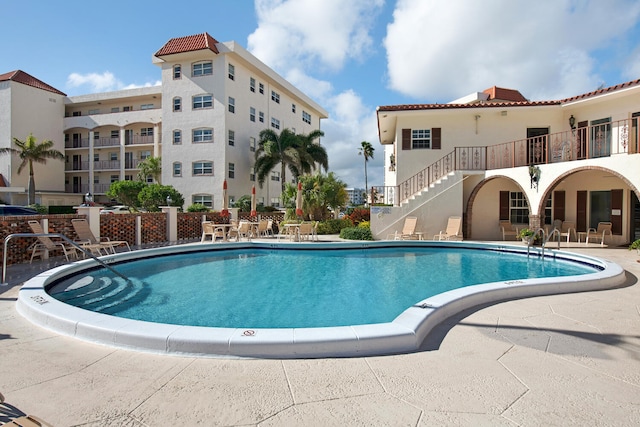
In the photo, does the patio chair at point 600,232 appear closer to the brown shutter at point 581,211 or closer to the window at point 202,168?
the brown shutter at point 581,211

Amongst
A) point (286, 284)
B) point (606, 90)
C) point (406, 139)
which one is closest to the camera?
point (286, 284)

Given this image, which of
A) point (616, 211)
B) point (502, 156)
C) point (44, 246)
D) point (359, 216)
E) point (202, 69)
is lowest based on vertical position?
point (44, 246)

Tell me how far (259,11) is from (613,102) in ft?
47.1

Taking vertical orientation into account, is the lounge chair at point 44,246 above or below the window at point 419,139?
below

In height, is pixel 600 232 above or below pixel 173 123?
below

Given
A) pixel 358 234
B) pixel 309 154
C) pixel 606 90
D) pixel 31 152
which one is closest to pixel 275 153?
pixel 309 154

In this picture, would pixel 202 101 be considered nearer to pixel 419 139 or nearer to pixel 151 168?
pixel 151 168

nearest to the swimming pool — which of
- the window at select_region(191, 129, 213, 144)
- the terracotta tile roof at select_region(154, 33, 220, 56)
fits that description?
the window at select_region(191, 129, 213, 144)

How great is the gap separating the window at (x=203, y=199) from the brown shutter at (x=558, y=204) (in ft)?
75.0

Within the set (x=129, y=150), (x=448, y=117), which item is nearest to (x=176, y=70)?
(x=129, y=150)

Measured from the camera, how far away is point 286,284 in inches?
338

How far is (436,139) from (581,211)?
7.06 m

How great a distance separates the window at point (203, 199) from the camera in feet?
94.8

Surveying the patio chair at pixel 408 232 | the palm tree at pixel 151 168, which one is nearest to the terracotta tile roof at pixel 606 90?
the patio chair at pixel 408 232
